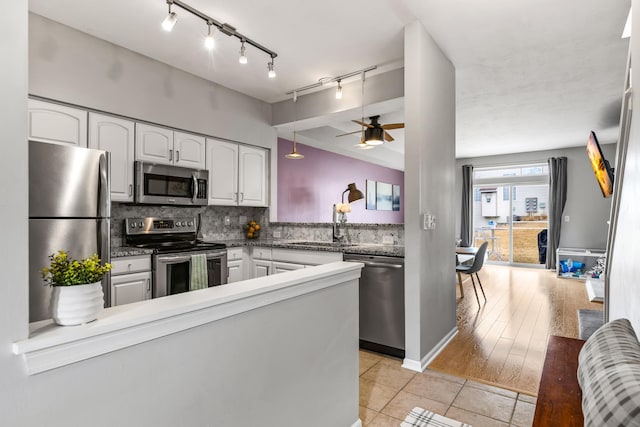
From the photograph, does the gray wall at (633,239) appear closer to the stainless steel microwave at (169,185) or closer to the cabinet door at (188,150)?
the stainless steel microwave at (169,185)

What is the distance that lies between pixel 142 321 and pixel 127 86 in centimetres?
288

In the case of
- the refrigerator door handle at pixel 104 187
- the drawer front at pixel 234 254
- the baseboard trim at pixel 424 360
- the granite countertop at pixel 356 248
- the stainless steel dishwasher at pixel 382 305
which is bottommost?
the baseboard trim at pixel 424 360

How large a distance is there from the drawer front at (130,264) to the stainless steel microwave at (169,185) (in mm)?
560

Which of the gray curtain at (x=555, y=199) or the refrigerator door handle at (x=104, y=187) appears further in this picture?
the gray curtain at (x=555, y=199)

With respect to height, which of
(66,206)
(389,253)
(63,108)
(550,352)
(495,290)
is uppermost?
(63,108)

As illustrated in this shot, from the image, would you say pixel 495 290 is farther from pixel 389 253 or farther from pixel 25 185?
pixel 25 185

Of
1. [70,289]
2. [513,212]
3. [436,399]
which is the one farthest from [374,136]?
[513,212]

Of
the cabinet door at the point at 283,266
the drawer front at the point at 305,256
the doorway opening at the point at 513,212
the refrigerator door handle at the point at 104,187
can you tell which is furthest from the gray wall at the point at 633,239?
the doorway opening at the point at 513,212

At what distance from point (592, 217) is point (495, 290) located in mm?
3241

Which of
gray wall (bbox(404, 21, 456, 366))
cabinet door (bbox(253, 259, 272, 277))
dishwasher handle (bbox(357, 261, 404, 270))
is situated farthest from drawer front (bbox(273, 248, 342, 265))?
gray wall (bbox(404, 21, 456, 366))

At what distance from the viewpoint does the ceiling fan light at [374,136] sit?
4.01m

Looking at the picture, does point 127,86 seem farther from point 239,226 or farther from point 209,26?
point 239,226

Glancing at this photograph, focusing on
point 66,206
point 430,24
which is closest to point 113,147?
point 66,206

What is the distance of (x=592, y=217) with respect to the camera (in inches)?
273
